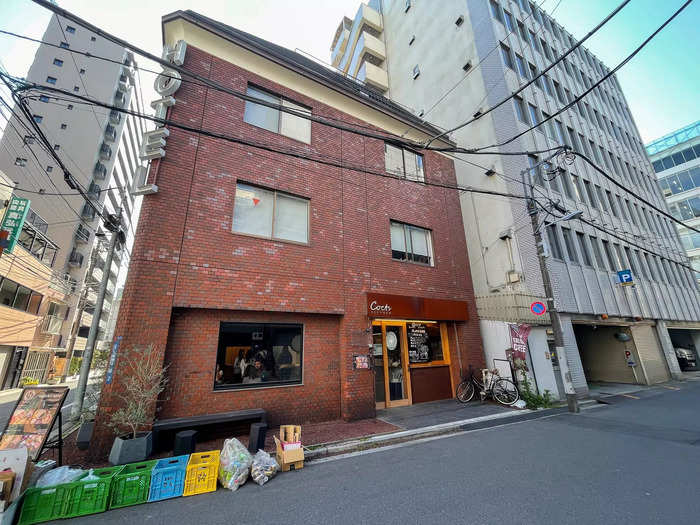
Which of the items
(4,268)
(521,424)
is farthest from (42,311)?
(521,424)

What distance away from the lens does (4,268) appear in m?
18.1

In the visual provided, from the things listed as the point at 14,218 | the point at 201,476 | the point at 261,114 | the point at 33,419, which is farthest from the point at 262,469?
the point at 14,218

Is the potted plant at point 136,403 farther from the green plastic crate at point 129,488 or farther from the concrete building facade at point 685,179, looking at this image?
the concrete building facade at point 685,179

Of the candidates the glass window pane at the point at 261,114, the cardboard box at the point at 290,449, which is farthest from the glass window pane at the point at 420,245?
the cardboard box at the point at 290,449

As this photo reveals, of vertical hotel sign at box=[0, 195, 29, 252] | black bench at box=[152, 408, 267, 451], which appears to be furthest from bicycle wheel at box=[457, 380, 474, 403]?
vertical hotel sign at box=[0, 195, 29, 252]

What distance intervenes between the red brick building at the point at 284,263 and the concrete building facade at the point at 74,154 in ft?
74.5

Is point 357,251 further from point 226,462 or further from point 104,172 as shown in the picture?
point 104,172

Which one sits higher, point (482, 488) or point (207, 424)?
point (207, 424)

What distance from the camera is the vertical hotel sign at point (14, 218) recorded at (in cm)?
1380

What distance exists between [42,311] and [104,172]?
20062mm

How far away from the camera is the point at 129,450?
16.9 feet

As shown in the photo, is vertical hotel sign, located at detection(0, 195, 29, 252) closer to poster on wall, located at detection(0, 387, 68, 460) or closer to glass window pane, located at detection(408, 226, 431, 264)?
poster on wall, located at detection(0, 387, 68, 460)

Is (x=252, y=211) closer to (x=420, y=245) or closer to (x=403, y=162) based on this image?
(x=420, y=245)

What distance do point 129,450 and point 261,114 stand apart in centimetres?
920
